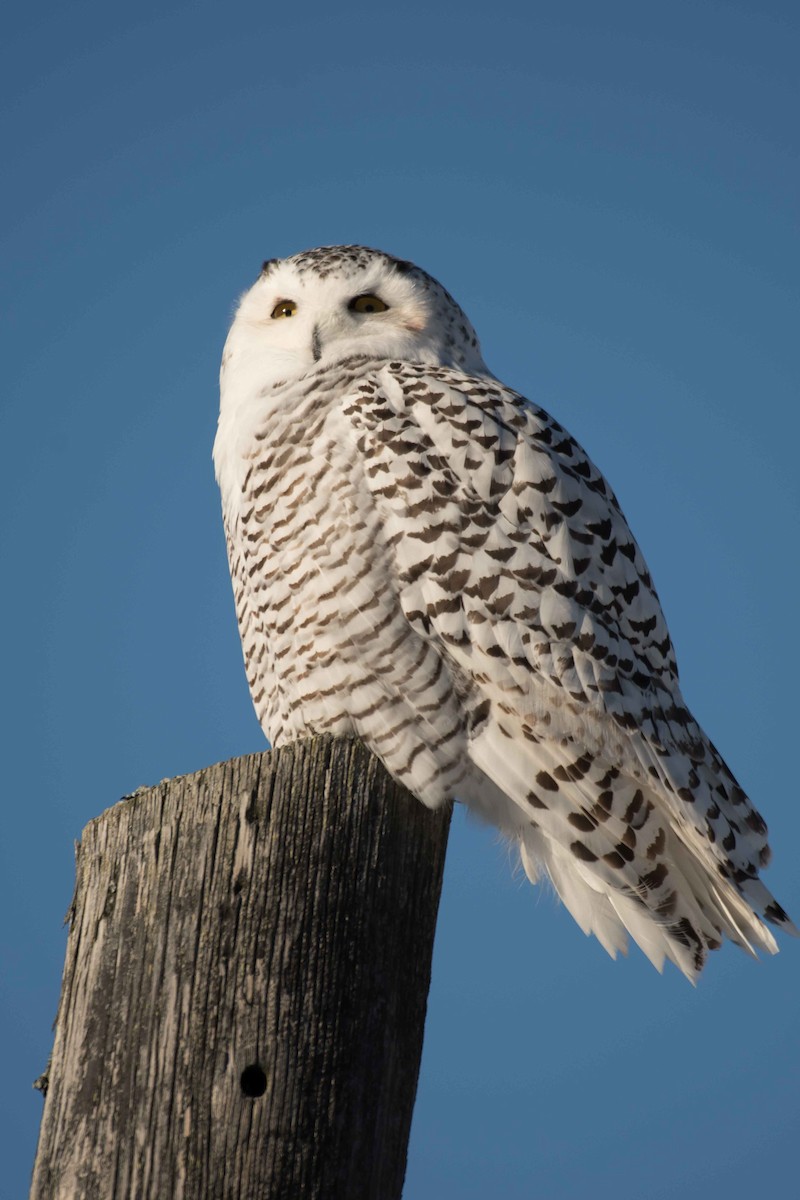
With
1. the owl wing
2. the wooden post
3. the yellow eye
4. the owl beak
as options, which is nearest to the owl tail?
the owl wing

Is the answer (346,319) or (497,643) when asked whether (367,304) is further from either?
(497,643)

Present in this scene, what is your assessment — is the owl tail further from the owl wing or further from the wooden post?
the wooden post

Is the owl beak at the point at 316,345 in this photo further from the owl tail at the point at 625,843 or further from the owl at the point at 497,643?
the owl tail at the point at 625,843

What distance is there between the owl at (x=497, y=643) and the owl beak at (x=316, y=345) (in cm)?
24

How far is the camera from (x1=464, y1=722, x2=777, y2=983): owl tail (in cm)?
340

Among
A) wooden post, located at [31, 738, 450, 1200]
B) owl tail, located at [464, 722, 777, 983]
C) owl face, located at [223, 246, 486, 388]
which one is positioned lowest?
wooden post, located at [31, 738, 450, 1200]

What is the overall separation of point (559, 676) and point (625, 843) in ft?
1.66

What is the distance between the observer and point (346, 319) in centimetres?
424

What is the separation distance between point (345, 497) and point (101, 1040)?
1.75m

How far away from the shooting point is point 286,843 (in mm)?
2373

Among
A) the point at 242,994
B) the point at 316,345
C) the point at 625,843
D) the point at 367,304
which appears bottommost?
the point at 242,994

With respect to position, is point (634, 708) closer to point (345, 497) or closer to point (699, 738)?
point (699, 738)

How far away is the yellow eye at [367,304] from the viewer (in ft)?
14.1

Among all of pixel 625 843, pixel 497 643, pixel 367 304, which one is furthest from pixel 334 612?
pixel 367 304
